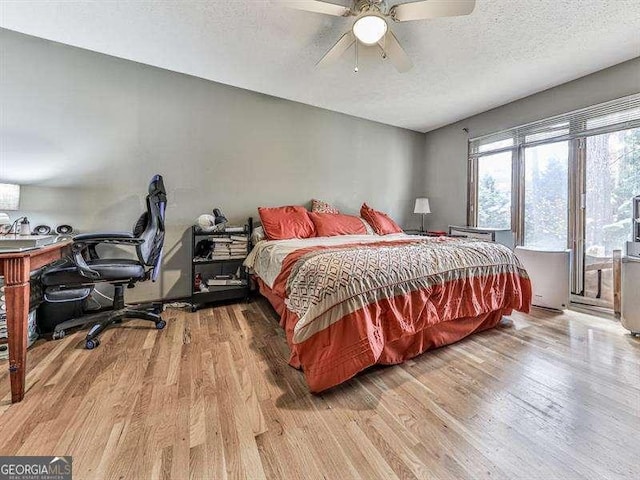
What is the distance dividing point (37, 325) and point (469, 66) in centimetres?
438

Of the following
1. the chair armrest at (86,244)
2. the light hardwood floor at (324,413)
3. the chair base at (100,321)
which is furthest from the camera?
the chair base at (100,321)

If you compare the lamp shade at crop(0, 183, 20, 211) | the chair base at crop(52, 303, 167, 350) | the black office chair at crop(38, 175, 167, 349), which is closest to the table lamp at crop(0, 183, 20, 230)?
the lamp shade at crop(0, 183, 20, 211)

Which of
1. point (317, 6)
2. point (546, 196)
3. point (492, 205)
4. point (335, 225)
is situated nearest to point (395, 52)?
point (317, 6)

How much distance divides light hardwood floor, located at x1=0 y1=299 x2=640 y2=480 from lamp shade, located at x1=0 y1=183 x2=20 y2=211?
104cm

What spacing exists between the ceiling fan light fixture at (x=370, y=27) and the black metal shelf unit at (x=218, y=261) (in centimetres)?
201

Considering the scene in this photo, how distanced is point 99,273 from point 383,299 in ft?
6.43

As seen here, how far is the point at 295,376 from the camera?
1.57m

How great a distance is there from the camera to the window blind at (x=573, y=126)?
2.49m

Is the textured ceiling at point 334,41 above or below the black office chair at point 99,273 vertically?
above

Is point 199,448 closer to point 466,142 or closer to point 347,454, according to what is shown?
point 347,454

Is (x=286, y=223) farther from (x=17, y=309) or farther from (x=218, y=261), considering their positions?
(x=17, y=309)

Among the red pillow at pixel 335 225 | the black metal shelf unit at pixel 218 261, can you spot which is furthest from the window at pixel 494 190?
the black metal shelf unit at pixel 218 261

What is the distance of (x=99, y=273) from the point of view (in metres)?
1.85

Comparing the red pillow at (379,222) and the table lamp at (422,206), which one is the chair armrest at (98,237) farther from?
the table lamp at (422,206)
